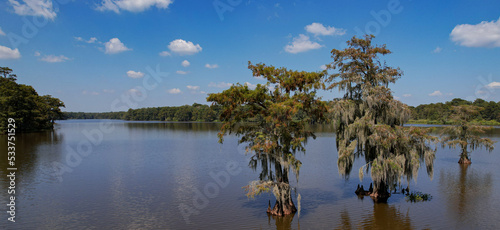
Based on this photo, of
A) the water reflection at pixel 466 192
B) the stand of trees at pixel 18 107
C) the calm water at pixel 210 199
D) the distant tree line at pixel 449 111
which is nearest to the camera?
the calm water at pixel 210 199

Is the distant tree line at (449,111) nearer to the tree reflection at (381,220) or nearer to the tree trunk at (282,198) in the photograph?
the tree reflection at (381,220)

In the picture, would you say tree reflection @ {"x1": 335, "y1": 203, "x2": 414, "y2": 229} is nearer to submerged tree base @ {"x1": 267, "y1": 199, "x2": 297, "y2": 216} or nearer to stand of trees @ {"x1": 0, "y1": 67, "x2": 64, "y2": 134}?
submerged tree base @ {"x1": 267, "y1": 199, "x2": 297, "y2": 216}

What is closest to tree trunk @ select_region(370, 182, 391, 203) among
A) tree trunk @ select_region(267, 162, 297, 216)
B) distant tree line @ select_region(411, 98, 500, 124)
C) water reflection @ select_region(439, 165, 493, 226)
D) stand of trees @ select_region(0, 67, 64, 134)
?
water reflection @ select_region(439, 165, 493, 226)

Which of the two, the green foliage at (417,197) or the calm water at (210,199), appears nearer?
the calm water at (210,199)

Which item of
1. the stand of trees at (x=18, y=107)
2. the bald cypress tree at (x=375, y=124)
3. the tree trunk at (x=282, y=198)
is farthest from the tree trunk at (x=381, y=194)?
the stand of trees at (x=18, y=107)

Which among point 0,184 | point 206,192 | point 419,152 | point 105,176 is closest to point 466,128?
point 419,152

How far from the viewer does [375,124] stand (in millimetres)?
16234

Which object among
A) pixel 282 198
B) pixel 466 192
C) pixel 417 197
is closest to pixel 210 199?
pixel 282 198

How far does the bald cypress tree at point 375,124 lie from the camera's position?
50.4 feet

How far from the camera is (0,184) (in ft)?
64.7

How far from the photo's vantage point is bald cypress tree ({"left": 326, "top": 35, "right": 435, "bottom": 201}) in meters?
15.4

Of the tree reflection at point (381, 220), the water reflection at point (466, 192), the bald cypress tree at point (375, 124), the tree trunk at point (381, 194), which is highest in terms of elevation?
the bald cypress tree at point (375, 124)

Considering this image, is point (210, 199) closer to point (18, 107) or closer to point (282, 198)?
point (282, 198)

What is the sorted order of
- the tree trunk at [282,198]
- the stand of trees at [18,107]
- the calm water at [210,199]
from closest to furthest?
1. the calm water at [210,199]
2. the tree trunk at [282,198]
3. the stand of trees at [18,107]
